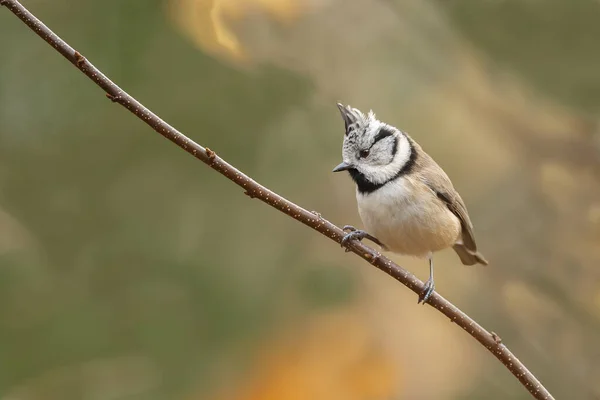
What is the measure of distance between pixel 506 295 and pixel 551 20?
1085 mm

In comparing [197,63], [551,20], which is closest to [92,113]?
[197,63]

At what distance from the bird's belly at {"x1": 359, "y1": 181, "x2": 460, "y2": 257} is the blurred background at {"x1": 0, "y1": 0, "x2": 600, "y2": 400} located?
2.21ft

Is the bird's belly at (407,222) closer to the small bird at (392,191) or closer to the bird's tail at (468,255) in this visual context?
the small bird at (392,191)

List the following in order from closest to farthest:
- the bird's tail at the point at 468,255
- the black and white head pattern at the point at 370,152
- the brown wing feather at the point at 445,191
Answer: the black and white head pattern at the point at 370,152 → the brown wing feather at the point at 445,191 → the bird's tail at the point at 468,255

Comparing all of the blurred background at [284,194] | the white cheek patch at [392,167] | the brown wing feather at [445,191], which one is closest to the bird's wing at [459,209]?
the brown wing feather at [445,191]

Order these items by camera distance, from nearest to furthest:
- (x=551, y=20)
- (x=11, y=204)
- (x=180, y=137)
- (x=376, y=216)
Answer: (x=180, y=137), (x=376, y=216), (x=11, y=204), (x=551, y=20)

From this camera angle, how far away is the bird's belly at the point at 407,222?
1694 millimetres

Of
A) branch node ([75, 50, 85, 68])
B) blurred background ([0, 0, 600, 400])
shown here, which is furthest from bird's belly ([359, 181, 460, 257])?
branch node ([75, 50, 85, 68])

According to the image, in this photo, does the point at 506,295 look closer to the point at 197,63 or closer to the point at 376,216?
the point at 376,216

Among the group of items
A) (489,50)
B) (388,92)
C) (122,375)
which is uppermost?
(489,50)

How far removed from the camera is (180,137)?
47.4 inches

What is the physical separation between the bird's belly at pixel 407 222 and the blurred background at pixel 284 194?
675 mm

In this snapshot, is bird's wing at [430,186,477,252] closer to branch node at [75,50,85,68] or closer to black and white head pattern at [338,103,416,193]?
black and white head pattern at [338,103,416,193]

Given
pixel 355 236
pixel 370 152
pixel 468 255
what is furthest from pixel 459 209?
pixel 355 236
